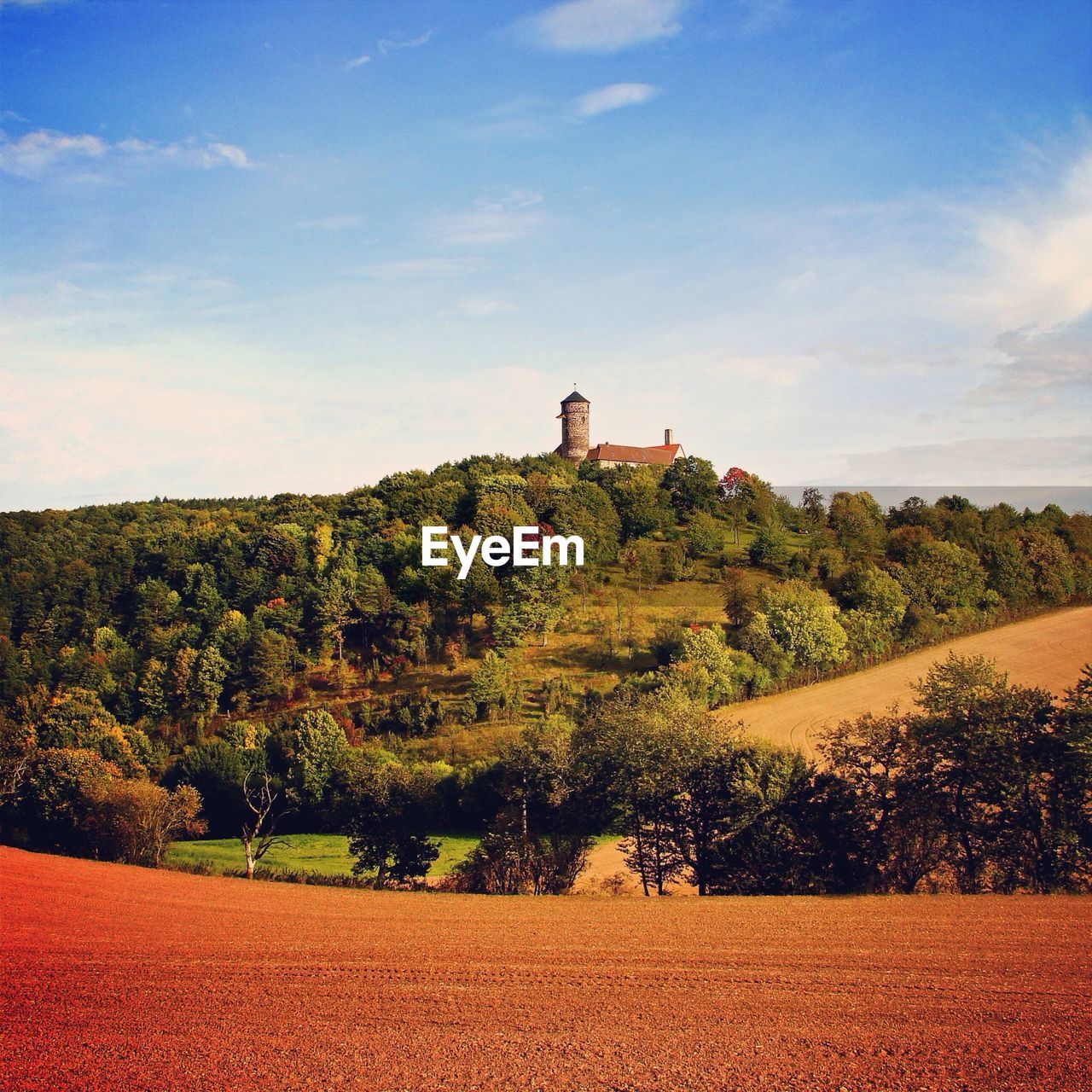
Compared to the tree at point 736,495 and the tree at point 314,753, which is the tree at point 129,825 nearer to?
the tree at point 314,753

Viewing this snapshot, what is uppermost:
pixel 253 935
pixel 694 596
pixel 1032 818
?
pixel 694 596

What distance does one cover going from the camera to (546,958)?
729 inches

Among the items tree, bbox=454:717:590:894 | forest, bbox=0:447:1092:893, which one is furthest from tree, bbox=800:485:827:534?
tree, bbox=454:717:590:894

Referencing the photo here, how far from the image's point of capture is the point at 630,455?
4149 inches

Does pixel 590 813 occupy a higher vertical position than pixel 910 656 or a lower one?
lower

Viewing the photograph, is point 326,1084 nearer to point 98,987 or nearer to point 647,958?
point 98,987

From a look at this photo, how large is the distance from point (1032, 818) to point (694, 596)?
44.0 meters

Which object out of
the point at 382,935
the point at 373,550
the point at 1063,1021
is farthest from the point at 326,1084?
the point at 373,550

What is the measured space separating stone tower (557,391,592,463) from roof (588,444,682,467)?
5.10 ft

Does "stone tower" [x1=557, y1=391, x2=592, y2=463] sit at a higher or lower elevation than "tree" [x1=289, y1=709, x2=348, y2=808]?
higher

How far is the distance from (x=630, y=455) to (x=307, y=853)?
73.8 m

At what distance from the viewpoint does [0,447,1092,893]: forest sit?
85.8ft

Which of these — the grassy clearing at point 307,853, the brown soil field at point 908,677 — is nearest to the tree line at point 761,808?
the grassy clearing at point 307,853

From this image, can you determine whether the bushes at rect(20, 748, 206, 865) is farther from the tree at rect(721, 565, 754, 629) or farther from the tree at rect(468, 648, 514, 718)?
the tree at rect(721, 565, 754, 629)
